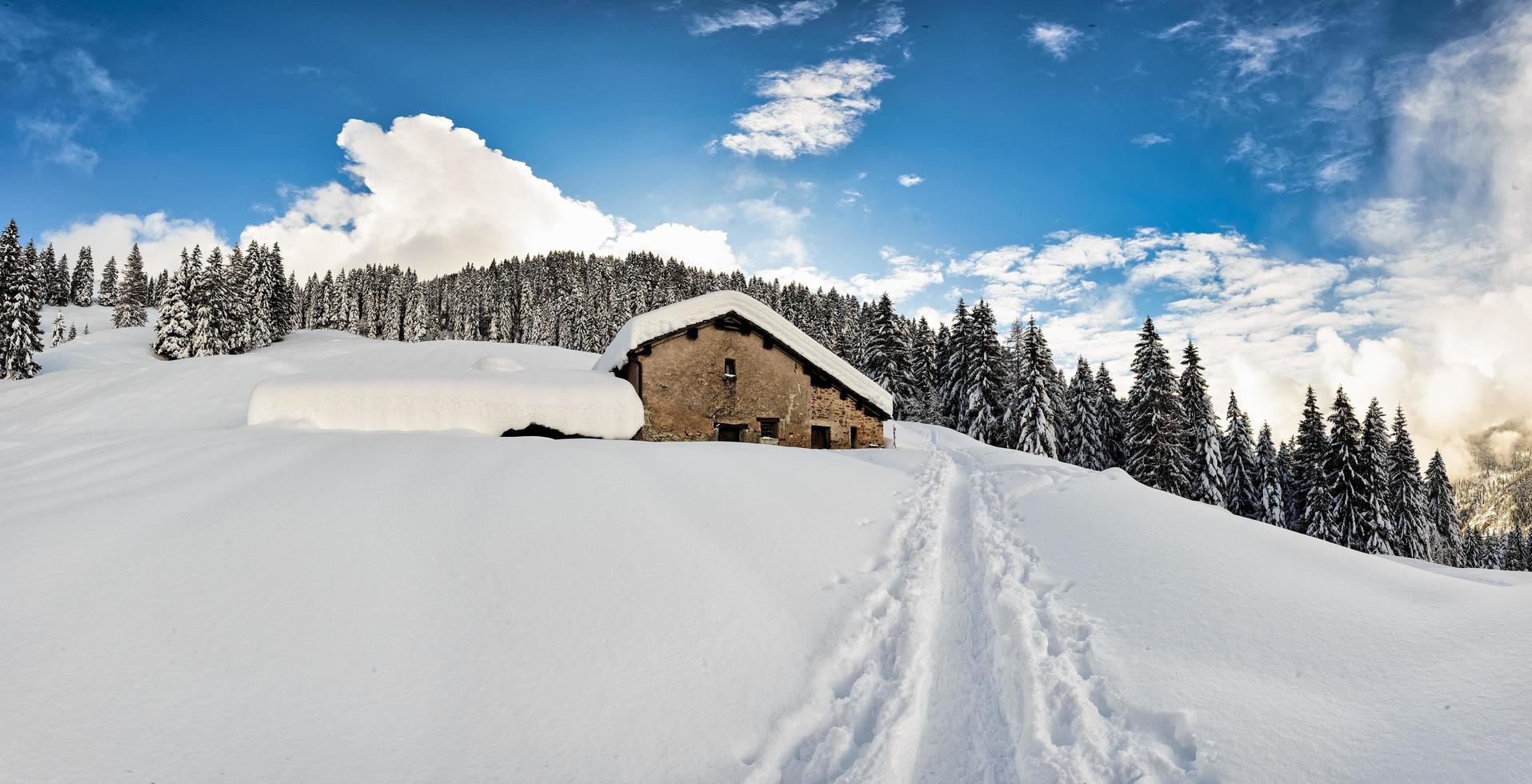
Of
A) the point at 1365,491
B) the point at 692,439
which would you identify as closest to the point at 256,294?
the point at 692,439

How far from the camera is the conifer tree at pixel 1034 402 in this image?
4156 centimetres

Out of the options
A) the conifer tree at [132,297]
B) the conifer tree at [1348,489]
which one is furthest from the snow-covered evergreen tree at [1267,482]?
the conifer tree at [132,297]

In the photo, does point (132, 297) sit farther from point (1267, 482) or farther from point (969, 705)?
point (1267, 482)

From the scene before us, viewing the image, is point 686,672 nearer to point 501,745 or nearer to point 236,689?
point 501,745

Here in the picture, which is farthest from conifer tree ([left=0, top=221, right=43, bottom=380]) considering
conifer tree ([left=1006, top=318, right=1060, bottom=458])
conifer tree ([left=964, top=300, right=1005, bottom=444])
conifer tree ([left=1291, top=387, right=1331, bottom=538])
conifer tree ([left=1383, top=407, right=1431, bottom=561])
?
conifer tree ([left=1383, top=407, right=1431, bottom=561])

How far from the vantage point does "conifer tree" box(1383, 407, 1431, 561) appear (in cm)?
4159

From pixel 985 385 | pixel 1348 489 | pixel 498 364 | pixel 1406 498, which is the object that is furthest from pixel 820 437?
pixel 1406 498

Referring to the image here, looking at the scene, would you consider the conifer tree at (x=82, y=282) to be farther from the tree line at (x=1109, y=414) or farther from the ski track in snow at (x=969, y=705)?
the ski track in snow at (x=969, y=705)

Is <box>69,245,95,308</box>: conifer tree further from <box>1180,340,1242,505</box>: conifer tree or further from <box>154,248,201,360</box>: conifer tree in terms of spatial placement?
<box>1180,340,1242,505</box>: conifer tree

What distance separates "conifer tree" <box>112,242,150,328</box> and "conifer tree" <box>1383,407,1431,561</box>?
133942 millimetres

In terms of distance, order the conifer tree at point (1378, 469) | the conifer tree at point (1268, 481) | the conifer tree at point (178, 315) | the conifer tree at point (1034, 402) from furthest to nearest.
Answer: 1. the conifer tree at point (178, 315)
2. the conifer tree at point (1268, 481)
3. the conifer tree at point (1034, 402)
4. the conifer tree at point (1378, 469)

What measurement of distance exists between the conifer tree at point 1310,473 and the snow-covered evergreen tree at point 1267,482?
1.27 m

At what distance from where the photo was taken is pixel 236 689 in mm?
4113

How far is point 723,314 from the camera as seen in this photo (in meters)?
19.1
